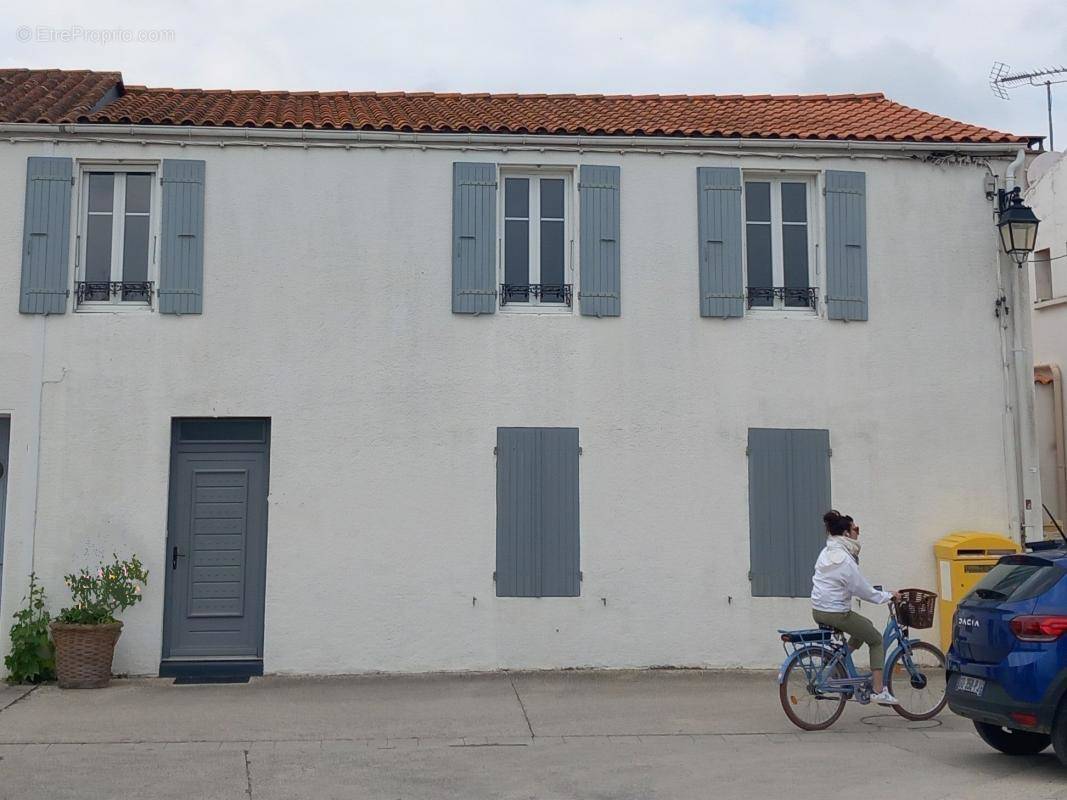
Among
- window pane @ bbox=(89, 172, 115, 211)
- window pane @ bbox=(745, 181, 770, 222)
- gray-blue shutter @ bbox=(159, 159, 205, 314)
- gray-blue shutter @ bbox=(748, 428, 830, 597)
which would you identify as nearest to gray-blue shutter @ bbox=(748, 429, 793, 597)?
gray-blue shutter @ bbox=(748, 428, 830, 597)

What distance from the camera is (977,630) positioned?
743cm

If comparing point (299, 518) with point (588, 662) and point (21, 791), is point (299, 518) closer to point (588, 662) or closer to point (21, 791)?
point (588, 662)

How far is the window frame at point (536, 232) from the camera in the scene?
11344mm

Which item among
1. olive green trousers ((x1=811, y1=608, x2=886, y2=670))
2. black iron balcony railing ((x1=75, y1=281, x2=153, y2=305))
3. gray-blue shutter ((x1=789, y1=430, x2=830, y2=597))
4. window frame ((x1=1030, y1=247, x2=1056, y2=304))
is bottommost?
olive green trousers ((x1=811, y1=608, x2=886, y2=670))

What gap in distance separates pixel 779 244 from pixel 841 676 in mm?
4908

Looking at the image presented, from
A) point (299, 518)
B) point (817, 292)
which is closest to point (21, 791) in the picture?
point (299, 518)

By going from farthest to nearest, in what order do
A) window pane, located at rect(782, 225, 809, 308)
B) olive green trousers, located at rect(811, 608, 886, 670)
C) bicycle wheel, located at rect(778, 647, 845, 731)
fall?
window pane, located at rect(782, 225, 809, 308) < olive green trousers, located at rect(811, 608, 886, 670) < bicycle wheel, located at rect(778, 647, 845, 731)

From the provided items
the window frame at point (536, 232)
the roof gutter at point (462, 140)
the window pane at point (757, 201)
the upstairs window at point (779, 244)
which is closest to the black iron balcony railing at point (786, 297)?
the upstairs window at point (779, 244)

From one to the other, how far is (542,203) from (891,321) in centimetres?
390

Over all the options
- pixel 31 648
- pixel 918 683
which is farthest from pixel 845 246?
pixel 31 648

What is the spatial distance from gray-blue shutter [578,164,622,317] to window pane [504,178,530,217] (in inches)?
23.1

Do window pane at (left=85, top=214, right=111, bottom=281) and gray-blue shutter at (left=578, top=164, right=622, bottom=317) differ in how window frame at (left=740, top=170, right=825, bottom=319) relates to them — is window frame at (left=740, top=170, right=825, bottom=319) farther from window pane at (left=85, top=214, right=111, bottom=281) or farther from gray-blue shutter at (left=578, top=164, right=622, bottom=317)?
window pane at (left=85, top=214, right=111, bottom=281)

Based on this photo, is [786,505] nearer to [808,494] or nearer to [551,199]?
[808,494]

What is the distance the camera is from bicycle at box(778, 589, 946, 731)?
859 centimetres
